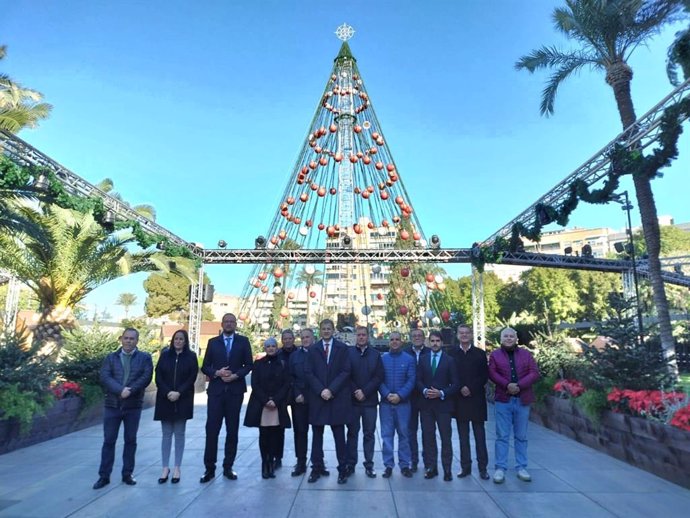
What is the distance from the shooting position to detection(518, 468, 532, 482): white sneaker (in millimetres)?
4980

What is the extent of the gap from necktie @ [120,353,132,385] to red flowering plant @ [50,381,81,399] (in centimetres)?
356

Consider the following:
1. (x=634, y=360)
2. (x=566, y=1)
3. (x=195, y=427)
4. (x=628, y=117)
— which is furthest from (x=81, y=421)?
(x=566, y=1)

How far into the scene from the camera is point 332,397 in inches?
196

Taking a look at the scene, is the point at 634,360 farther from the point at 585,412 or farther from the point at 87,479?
the point at 87,479

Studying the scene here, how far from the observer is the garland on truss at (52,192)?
853cm

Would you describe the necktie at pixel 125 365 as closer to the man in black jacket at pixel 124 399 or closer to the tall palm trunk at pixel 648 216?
the man in black jacket at pixel 124 399

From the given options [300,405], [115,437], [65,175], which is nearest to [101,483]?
[115,437]

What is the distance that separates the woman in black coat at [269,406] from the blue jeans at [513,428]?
2541mm

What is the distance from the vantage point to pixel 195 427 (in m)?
8.36

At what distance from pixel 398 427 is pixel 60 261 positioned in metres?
11.1

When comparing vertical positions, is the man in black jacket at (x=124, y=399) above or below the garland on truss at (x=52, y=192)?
below

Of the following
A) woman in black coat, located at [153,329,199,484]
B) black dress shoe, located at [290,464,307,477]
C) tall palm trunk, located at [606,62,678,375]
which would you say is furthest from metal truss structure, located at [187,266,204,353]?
tall palm trunk, located at [606,62,678,375]

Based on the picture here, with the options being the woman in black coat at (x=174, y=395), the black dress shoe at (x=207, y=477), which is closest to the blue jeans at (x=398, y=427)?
the black dress shoe at (x=207, y=477)

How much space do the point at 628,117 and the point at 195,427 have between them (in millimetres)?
12625
